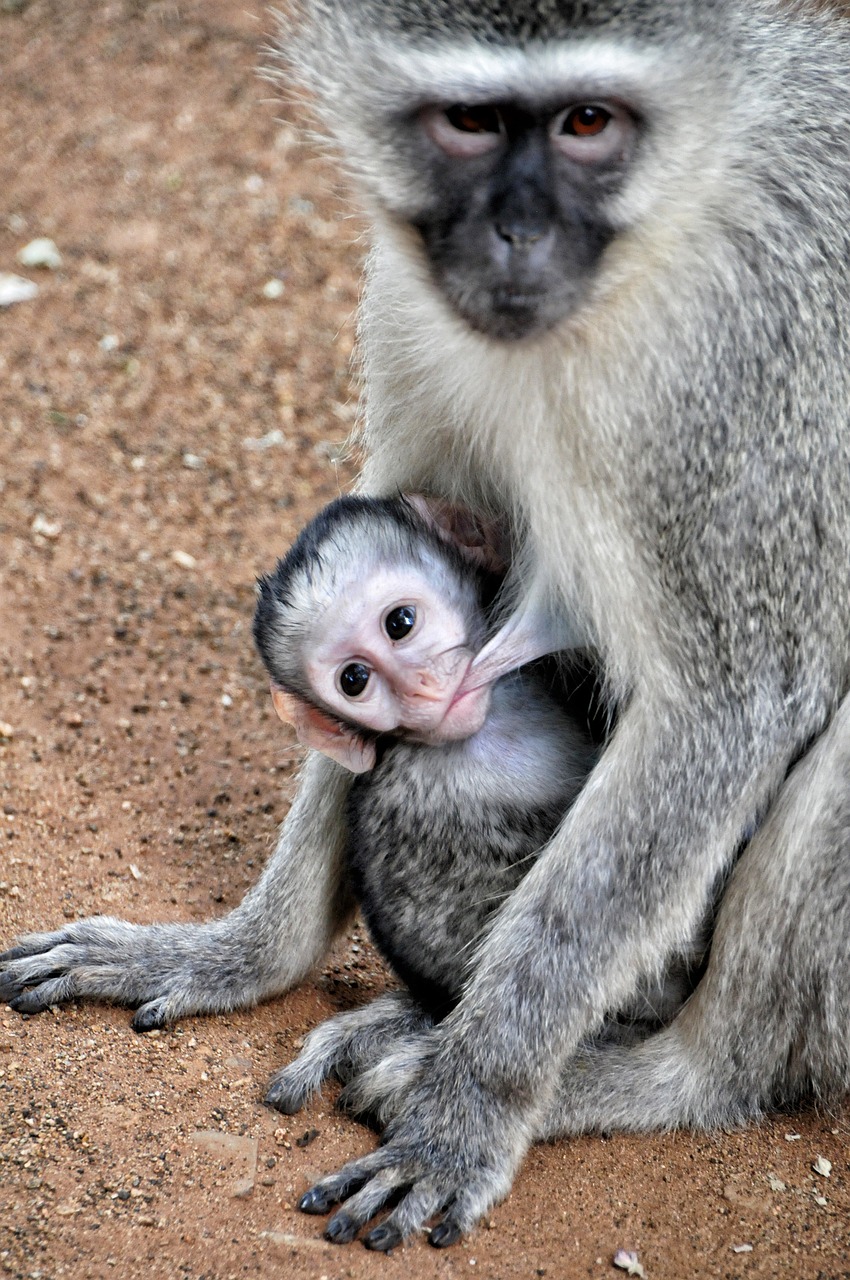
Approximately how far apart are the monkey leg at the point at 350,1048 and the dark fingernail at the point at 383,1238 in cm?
43

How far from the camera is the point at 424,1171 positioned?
11.8 ft

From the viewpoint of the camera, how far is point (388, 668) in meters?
3.91

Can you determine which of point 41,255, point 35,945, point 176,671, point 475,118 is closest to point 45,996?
point 35,945

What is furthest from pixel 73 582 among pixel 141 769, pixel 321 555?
pixel 321 555

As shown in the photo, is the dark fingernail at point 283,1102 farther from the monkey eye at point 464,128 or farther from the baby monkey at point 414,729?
the monkey eye at point 464,128

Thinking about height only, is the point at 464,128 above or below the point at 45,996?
above

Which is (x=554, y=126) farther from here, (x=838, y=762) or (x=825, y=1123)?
(x=825, y=1123)

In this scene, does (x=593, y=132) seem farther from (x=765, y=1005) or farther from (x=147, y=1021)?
(x=147, y=1021)

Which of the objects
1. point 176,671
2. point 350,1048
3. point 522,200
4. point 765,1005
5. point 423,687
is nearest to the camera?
point 522,200

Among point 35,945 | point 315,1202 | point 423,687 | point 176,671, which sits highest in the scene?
point 423,687

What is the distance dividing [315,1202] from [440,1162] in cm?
30

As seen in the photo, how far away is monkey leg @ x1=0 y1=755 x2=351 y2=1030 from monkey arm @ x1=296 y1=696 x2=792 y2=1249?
29.4 inches

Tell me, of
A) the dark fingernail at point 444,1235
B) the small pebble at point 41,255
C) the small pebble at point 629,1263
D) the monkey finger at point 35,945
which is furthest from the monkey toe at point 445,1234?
the small pebble at point 41,255

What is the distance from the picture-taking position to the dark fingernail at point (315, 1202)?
352 cm
